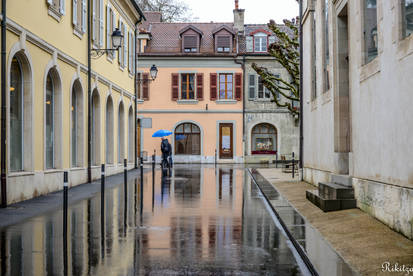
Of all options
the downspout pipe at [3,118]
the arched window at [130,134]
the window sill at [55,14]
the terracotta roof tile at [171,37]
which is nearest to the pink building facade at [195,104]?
the terracotta roof tile at [171,37]

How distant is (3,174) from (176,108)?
30612mm

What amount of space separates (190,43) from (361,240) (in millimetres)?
37158

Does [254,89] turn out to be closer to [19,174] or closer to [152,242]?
[19,174]

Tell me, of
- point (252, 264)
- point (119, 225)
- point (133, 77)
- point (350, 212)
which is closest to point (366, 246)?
point (252, 264)

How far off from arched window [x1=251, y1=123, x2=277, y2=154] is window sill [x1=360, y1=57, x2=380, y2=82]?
31365 millimetres

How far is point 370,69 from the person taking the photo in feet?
34.1

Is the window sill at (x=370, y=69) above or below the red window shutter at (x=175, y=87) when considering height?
below

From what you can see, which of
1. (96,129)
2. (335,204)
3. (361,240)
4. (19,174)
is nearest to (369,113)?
(335,204)

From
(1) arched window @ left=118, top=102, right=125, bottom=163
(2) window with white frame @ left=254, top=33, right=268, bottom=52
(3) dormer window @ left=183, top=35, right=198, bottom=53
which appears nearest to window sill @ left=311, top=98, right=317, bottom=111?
(1) arched window @ left=118, top=102, right=125, bottom=163

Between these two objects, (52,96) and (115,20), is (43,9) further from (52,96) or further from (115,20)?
(115,20)

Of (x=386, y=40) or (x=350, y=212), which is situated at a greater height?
(x=386, y=40)

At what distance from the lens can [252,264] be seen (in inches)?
255

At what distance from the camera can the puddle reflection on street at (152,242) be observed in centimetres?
626

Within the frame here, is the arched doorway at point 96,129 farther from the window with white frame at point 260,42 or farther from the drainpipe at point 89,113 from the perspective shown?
the window with white frame at point 260,42
